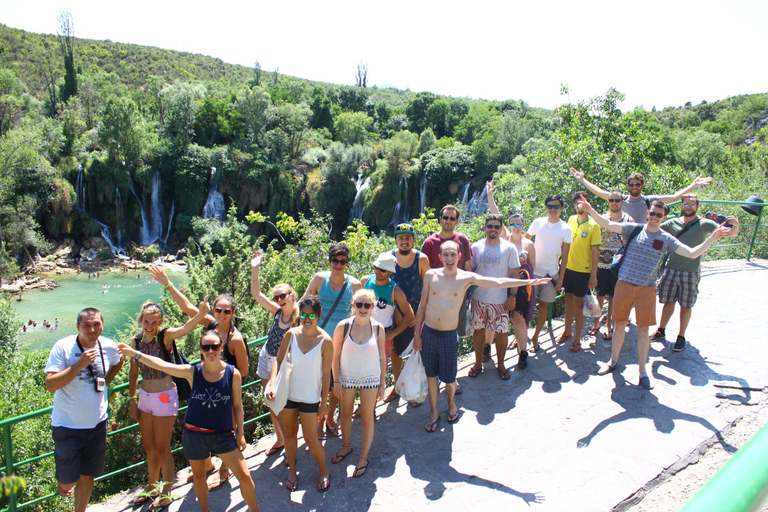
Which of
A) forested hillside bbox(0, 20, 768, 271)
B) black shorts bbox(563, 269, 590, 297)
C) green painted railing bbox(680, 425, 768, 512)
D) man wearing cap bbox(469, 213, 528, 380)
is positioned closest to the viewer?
green painted railing bbox(680, 425, 768, 512)

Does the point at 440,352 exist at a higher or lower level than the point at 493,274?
lower

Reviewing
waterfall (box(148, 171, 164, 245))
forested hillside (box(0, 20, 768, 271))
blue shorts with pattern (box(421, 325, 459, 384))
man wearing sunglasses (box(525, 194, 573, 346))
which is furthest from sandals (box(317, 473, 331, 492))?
waterfall (box(148, 171, 164, 245))

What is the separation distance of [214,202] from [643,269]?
36.7 meters

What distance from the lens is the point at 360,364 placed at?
425 centimetres

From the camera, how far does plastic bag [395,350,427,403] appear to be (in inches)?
188

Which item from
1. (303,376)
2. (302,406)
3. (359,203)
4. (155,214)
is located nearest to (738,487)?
(303,376)

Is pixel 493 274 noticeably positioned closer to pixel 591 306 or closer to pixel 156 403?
pixel 591 306

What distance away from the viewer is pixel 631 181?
6.24 meters

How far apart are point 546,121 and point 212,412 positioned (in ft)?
148

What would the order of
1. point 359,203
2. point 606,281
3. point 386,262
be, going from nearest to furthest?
1. point 386,262
2. point 606,281
3. point 359,203

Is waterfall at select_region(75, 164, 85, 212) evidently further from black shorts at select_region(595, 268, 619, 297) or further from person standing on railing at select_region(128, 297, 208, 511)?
black shorts at select_region(595, 268, 619, 297)

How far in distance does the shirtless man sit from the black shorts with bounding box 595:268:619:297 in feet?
6.80

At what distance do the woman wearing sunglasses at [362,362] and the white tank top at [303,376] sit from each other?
11.2 inches

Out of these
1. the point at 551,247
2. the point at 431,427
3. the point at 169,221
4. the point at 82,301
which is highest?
the point at 551,247
